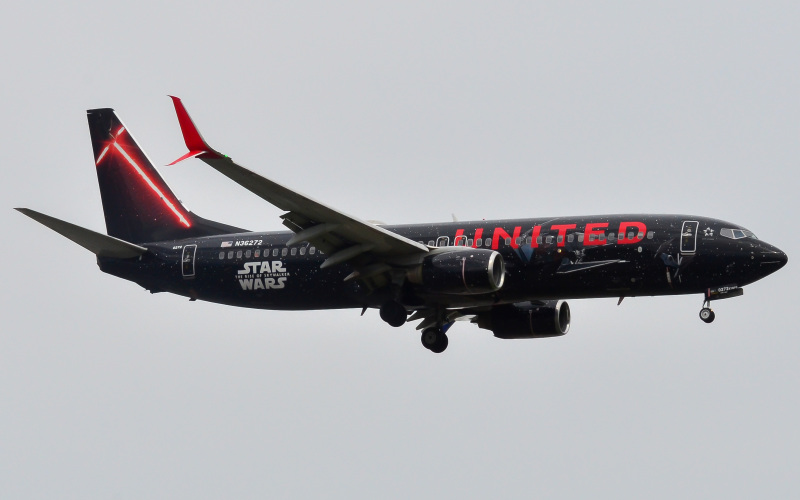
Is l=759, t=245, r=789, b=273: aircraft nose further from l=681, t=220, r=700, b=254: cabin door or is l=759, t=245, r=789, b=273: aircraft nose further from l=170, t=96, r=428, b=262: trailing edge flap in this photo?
l=170, t=96, r=428, b=262: trailing edge flap

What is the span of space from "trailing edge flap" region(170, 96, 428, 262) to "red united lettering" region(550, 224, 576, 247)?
4.36 meters

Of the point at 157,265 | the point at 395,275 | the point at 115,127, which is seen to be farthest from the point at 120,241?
the point at 395,275

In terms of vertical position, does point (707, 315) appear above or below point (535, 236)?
below

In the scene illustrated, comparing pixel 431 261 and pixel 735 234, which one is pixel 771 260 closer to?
pixel 735 234

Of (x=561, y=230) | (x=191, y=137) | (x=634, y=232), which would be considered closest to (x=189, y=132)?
(x=191, y=137)

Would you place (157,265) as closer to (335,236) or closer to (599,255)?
(335,236)

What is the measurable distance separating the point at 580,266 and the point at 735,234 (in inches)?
202

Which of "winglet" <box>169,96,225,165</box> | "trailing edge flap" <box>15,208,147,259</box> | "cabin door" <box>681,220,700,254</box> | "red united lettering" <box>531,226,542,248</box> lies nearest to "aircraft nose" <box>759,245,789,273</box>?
"cabin door" <box>681,220,700,254</box>

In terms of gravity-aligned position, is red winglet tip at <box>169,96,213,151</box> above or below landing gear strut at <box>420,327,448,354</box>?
above

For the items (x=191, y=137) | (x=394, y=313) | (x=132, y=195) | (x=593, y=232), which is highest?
(x=191, y=137)

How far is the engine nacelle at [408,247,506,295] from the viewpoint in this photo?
4706 centimetres

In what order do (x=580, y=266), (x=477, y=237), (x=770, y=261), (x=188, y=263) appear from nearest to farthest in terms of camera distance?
(x=770, y=261) < (x=580, y=266) < (x=477, y=237) < (x=188, y=263)

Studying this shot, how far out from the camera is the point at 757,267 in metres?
47.1

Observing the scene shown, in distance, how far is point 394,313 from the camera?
49469mm
